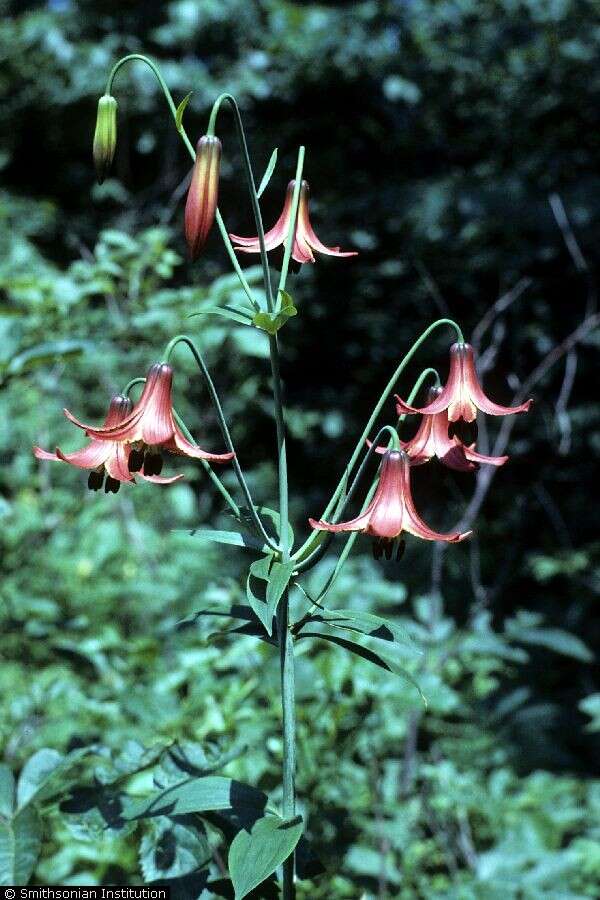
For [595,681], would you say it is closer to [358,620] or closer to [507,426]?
[507,426]

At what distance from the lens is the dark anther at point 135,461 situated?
104cm

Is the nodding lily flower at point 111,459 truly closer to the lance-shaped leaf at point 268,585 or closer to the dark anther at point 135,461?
the dark anther at point 135,461

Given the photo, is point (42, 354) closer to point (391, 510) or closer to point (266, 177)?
point (266, 177)

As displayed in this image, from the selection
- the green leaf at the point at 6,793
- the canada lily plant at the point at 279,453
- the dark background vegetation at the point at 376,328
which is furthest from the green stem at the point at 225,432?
the dark background vegetation at the point at 376,328

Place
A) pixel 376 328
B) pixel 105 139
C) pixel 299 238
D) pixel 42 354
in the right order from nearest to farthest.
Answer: pixel 105 139
pixel 299 238
pixel 42 354
pixel 376 328

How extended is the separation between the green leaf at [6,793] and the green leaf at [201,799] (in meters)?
0.18

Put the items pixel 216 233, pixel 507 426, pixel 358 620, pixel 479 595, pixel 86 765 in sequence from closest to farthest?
pixel 358 620 < pixel 86 765 < pixel 479 595 < pixel 507 426 < pixel 216 233

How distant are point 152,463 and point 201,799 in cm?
40

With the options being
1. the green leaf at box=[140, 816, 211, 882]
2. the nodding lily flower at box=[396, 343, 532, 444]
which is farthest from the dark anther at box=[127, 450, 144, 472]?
the green leaf at box=[140, 816, 211, 882]

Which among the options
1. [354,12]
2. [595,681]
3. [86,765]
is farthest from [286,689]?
[354,12]

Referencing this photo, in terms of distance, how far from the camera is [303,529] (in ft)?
13.5

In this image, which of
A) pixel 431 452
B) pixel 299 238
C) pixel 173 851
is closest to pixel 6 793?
pixel 173 851

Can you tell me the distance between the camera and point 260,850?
3.26 ft

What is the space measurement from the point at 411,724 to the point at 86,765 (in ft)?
2.67
